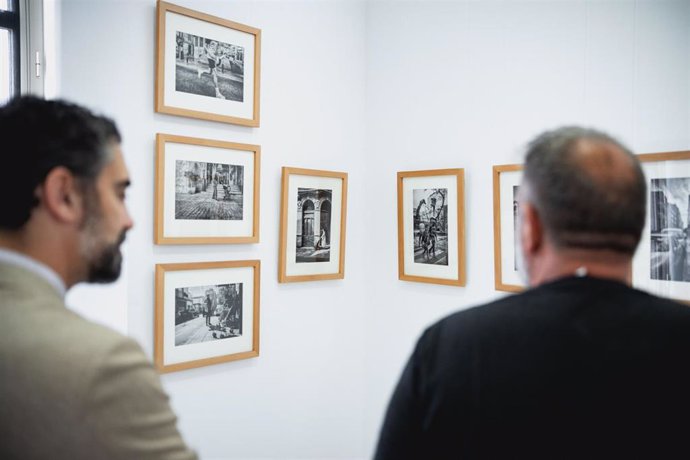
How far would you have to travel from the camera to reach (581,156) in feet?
3.21

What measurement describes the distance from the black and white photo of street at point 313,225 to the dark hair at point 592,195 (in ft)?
6.48

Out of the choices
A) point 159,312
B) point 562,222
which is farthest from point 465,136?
point 562,222

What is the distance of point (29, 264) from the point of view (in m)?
1.08

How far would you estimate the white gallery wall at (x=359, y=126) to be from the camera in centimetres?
221

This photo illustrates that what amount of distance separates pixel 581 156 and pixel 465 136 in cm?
182

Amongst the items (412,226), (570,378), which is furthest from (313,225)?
(570,378)

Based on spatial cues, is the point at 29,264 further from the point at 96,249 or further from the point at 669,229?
the point at 669,229

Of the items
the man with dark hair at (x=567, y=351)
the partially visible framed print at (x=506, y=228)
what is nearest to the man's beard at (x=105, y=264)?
the man with dark hair at (x=567, y=351)

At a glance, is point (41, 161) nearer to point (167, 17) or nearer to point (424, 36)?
point (167, 17)

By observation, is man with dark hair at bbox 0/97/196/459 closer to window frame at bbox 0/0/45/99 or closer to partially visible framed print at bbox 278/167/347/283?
window frame at bbox 0/0/45/99

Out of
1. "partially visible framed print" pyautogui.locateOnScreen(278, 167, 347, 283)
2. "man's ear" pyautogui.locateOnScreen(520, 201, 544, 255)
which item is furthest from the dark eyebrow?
"partially visible framed print" pyautogui.locateOnScreen(278, 167, 347, 283)

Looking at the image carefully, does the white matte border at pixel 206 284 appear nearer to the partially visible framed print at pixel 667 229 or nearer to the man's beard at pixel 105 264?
the man's beard at pixel 105 264

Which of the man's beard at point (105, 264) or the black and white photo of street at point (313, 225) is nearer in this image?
the man's beard at point (105, 264)

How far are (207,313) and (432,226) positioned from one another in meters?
1.22
